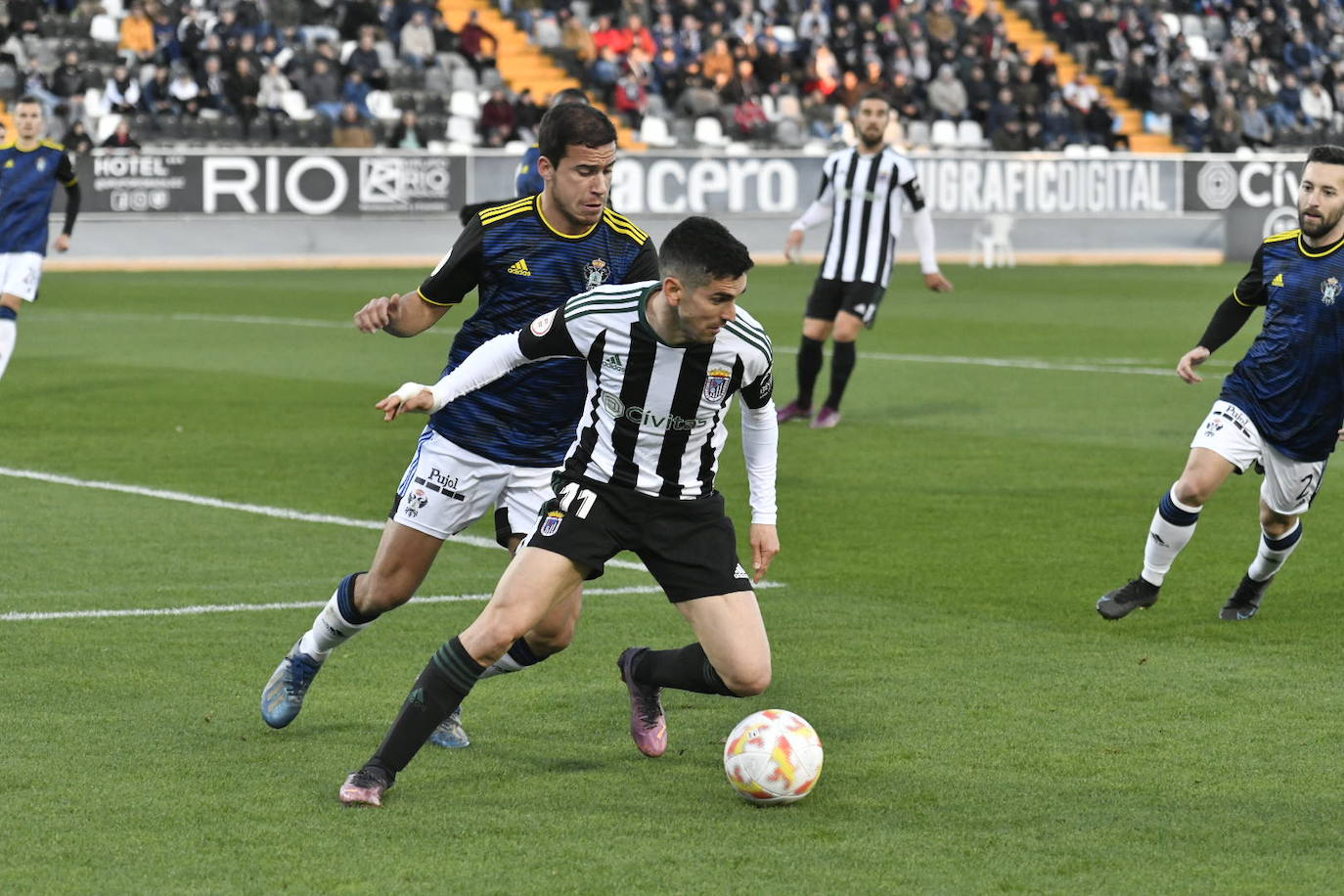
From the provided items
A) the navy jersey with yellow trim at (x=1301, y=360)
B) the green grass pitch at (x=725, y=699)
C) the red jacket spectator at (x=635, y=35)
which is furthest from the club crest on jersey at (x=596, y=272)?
the red jacket spectator at (x=635, y=35)

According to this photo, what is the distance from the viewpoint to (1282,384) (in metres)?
Answer: 7.70

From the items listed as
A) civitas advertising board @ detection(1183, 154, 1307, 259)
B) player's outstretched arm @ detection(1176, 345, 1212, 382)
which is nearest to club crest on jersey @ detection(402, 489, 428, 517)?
player's outstretched arm @ detection(1176, 345, 1212, 382)

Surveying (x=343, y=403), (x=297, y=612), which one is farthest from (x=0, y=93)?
(x=297, y=612)

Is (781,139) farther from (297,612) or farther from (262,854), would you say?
(262,854)

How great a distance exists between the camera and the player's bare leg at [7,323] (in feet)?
46.0

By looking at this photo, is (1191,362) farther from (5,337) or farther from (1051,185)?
(1051,185)

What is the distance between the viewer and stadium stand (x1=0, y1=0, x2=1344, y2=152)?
30516mm

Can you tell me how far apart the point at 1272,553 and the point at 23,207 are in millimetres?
9702

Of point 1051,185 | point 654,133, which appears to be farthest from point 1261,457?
point 1051,185

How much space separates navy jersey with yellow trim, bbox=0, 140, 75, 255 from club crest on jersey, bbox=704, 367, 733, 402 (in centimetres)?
988

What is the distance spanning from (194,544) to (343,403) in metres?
5.87

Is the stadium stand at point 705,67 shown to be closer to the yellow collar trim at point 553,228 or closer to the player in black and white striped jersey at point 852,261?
the player in black and white striped jersey at point 852,261

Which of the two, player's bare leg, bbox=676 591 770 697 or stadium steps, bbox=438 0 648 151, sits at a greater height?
player's bare leg, bbox=676 591 770 697

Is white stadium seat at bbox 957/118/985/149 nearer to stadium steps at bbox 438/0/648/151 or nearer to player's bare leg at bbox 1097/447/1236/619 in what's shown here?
stadium steps at bbox 438/0/648/151
